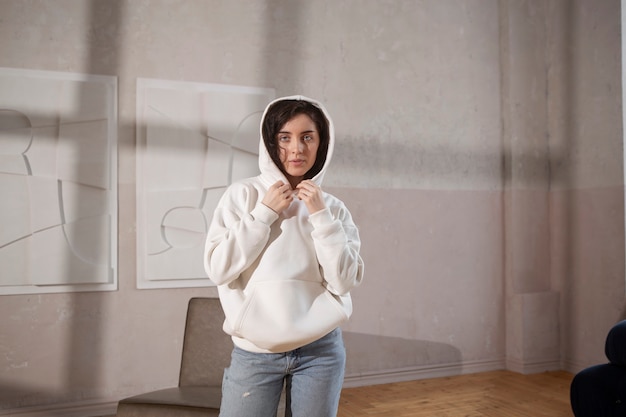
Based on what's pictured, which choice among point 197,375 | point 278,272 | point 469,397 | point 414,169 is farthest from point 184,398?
point 414,169

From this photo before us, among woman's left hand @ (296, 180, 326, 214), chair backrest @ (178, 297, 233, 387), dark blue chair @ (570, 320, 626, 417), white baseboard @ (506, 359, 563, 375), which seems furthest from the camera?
white baseboard @ (506, 359, 563, 375)

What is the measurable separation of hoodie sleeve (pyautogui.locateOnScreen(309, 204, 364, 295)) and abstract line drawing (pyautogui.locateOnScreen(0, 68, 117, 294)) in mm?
2683

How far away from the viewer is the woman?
1510 mm

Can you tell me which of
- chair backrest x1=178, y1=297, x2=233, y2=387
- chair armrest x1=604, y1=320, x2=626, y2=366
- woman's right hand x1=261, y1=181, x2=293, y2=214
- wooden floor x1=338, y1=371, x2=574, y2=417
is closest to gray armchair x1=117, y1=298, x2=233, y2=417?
chair backrest x1=178, y1=297, x2=233, y2=387

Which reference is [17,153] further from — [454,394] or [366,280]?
[454,394]

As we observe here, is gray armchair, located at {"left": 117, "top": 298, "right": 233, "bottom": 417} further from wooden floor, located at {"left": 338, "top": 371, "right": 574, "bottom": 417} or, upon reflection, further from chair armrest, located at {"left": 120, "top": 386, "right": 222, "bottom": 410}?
wooden floor, located at {"left": 338, "top": 371, "right": 574, "bottom": 417}

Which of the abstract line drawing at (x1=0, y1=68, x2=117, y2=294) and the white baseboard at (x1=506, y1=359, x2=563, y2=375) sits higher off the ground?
the abstract line drawing at (x1=0, y1=68, x2=117, y2=294)

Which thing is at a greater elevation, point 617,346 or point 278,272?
point 278,272

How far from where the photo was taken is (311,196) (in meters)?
1.62

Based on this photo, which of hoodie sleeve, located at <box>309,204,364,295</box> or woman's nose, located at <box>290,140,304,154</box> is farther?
woman's nose, located at <box>290,140,304,154</box>

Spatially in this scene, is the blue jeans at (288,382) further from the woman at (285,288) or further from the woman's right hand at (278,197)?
the woman's right hand at (278,197)

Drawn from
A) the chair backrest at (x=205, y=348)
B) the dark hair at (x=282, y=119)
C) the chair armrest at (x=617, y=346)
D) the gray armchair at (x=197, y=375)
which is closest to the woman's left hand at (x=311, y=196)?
the dark hair at (x=282, y=119)

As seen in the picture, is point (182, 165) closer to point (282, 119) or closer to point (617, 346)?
point (282, 119)

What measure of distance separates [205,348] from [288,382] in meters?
1.58
